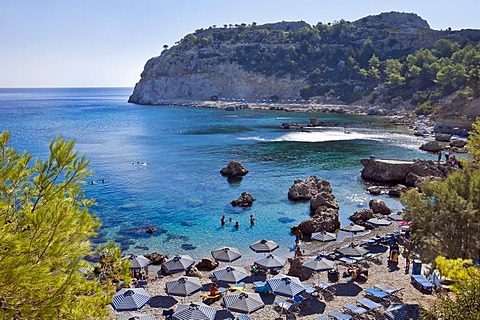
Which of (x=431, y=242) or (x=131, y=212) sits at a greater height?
(x=431, y=242)

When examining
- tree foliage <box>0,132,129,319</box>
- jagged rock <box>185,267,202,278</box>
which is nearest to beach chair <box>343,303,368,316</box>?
jagged rock <box>185,267,202,278</box>

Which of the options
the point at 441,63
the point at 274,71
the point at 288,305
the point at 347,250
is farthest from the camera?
the point at 274,71

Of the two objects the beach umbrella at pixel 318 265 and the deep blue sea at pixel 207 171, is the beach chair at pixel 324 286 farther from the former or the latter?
the deep blue sea at pixel 207 171

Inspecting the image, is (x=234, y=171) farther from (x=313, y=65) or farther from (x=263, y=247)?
(x=313, y=65)

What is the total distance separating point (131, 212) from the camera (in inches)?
1283

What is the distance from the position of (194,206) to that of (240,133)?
4605cm

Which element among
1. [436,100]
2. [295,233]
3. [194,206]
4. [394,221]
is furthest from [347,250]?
[436,100]

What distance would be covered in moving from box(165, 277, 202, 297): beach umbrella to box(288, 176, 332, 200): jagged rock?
19.3 m

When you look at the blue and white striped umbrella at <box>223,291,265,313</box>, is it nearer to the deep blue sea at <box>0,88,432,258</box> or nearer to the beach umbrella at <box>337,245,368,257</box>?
the beach umbrella at <box>337,245,368,257</box>

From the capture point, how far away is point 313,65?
149m

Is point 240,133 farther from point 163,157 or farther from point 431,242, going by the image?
point 431,242

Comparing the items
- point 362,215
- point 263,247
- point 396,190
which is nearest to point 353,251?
point 263,247

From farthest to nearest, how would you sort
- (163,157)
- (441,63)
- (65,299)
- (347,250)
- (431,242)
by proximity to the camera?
1. (441,63)
2. (163,157)
3. (347,250)
4. (431,242)
5. (65,299)

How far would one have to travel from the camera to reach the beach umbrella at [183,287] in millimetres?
17422
